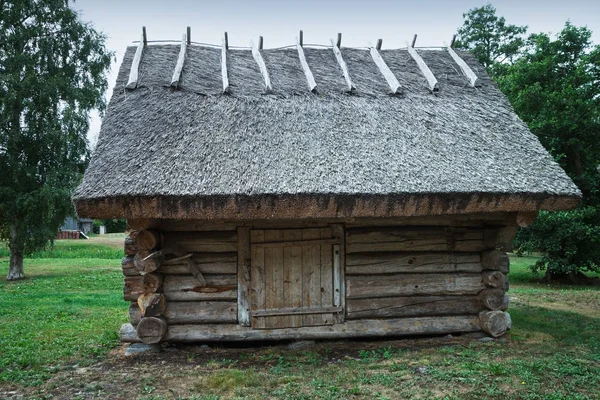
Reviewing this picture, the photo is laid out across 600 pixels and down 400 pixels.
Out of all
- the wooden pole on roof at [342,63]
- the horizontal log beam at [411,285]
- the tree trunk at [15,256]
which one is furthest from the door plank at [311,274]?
the tree trunk at [15,256]

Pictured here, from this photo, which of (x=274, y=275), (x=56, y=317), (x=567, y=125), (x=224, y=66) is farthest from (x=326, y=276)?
(x=567, y=125)

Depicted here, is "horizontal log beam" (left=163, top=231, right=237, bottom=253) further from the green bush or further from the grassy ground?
the green bush

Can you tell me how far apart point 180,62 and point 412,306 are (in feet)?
16.7

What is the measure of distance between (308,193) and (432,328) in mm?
2719

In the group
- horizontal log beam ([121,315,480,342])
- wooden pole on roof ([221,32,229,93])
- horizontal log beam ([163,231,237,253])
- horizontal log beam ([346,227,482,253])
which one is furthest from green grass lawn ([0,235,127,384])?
wooden pole on roof ([221,32,229,93])

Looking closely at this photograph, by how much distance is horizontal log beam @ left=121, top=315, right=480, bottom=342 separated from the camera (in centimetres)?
639

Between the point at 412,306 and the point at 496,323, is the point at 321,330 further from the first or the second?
the point at 496,323

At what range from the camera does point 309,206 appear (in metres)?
5.55

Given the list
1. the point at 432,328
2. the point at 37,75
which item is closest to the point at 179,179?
the point at 432,328

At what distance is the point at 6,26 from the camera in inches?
634

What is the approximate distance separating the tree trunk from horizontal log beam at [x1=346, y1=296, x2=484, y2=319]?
1355cm

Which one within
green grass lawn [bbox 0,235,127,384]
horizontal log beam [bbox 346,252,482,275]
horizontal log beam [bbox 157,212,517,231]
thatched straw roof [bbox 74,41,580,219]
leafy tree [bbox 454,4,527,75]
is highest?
leafy tree [bbox 454,4,527,75]

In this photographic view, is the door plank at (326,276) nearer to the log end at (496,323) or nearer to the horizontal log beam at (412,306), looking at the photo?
the horizontal log beam at (412,306)

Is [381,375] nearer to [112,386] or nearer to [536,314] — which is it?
[112,386]
